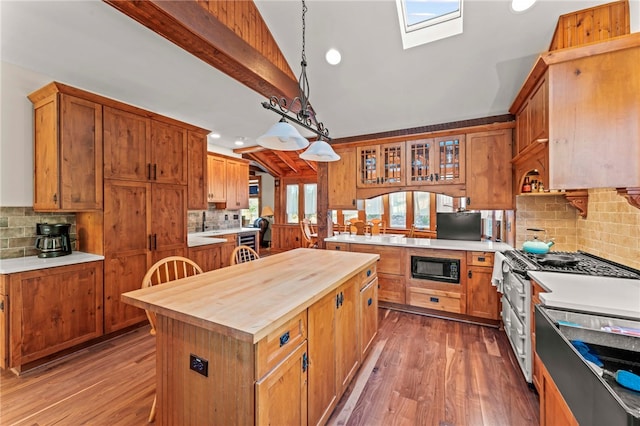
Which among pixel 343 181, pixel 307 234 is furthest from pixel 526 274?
pixel 307 234

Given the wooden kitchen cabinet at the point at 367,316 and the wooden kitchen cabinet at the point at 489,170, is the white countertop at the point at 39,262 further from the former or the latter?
the wooden kitchen cabinet at the point at 489,170

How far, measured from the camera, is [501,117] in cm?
328

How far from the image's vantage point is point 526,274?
2.02 metres

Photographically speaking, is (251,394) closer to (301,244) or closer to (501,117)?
(501,117)

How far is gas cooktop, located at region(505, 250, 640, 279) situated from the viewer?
1.87m

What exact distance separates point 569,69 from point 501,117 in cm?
153

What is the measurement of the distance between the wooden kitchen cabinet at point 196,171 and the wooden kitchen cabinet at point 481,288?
12.0ft

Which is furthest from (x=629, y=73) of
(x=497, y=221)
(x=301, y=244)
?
(x=301, y=244)

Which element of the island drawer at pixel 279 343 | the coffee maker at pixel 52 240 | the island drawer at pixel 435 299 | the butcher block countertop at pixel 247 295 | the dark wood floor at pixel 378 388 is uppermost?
the coffee maker at pixel 52 240

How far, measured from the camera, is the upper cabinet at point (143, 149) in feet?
9.15

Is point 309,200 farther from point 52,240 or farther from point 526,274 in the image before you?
point 526,274

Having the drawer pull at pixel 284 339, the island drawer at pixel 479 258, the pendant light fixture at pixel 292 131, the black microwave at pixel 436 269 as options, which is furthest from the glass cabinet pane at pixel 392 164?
the drawer pull at pixel 284 339

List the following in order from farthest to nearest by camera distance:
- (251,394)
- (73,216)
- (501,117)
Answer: (501,117), (73,216), (251,394)

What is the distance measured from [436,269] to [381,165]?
5.55 feet
